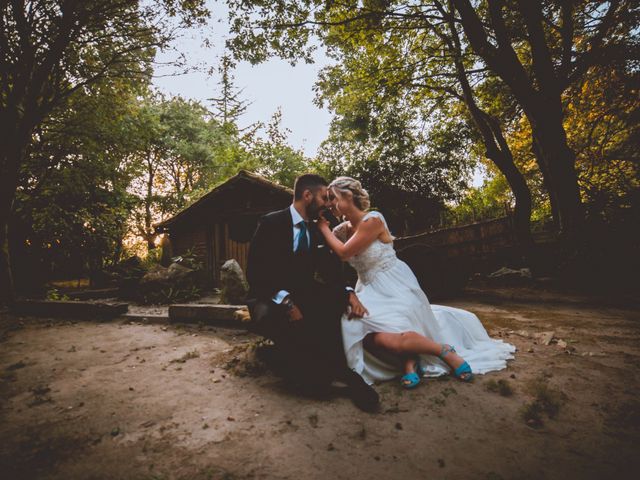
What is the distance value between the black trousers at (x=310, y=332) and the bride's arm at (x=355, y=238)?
0.42 m

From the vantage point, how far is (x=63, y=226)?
43.9ft

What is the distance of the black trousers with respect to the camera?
2811mm

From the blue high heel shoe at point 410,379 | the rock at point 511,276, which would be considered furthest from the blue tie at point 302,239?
the rock at point 511,276

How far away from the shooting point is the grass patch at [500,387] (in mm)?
2543

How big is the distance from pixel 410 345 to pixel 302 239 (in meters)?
1.42

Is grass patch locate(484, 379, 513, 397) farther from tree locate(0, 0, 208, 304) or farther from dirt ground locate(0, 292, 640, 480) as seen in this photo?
tree locate(0, 0, 208, 304)

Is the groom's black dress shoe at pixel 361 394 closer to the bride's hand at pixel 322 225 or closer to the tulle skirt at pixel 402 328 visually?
the tulle skirt at pixel 402 328

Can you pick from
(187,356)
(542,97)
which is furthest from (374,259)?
(542,97)

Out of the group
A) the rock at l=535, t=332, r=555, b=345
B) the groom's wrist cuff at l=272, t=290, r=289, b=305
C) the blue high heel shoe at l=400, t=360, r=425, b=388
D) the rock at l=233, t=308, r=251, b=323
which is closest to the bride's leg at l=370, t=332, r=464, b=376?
the blue high heel shoe at l=400, t=360, r=425, b=388

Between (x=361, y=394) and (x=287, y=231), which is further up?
(x=287, y=231)

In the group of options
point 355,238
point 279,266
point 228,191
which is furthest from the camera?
point 228,191

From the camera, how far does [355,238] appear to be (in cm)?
310

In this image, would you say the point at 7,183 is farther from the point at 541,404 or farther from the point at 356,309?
the point at 541,404

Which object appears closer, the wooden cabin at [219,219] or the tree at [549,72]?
the tree at [549,72]
